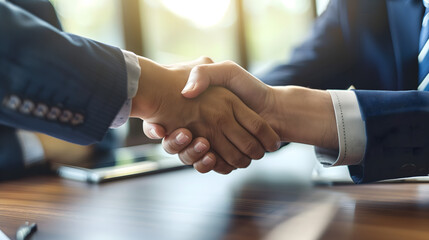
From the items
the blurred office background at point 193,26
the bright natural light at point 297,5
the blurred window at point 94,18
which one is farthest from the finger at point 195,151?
the bright natural light at point 297,5

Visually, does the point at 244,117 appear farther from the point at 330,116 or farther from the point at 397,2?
the point at 397,2

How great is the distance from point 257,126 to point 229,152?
0.08m

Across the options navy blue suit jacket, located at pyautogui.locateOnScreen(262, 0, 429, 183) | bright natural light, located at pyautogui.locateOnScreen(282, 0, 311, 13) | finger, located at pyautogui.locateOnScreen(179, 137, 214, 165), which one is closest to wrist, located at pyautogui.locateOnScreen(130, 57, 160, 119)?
finger, located at pyautogui.locateOnScreen(179, 137, 214, 165)

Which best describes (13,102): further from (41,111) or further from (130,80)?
(130,80)

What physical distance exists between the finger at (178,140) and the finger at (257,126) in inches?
4.6

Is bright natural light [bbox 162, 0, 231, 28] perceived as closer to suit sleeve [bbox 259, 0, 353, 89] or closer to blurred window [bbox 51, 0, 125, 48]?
blurred window [bbox 51, 0, 125, 48]

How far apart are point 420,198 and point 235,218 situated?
0.99ft

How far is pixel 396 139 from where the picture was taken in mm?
651

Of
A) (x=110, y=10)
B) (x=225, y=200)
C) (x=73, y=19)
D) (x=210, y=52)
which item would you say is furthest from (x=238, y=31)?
(x=225, y=200)

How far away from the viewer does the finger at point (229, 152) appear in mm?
811

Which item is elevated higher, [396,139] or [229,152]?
[396,139]

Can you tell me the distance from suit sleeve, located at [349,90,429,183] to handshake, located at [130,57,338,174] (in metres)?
0.09

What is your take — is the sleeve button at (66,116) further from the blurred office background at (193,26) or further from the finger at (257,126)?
the blurred office background at (193,26)

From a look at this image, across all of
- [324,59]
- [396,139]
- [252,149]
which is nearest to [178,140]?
[252,149]
